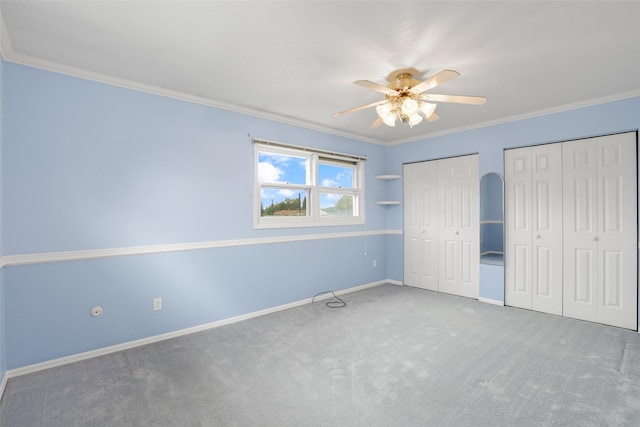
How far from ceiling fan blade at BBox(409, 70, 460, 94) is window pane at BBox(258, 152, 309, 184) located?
196 centimetres

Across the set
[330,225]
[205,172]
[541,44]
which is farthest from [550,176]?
[205,172]

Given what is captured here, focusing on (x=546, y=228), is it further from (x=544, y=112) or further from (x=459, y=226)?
(x=544, y=112)

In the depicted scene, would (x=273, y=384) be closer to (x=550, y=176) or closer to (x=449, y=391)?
(x=449, y=391)

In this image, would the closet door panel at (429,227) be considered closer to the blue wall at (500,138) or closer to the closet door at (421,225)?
the closet door at (421,225)

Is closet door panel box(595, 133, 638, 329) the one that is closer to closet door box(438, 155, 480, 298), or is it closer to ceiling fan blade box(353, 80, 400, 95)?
closet door box(438, 155, 480, 298)

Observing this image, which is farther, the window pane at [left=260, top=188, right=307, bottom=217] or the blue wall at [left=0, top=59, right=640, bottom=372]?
the window pane at [left=260, top=188, right=307, bottom=217]

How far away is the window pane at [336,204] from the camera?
450cm

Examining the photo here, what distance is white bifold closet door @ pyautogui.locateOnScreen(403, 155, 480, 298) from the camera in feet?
14.4

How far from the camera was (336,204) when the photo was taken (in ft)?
15.4

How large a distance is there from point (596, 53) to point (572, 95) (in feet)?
3.27

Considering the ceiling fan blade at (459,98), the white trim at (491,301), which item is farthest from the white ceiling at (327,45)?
the white trim at (491,301)

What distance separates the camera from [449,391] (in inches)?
84.3

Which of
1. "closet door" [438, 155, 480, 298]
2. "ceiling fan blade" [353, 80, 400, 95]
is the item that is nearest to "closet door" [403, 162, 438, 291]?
"closet door" [438, 155, 480, 298]

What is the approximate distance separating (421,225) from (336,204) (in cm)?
142
